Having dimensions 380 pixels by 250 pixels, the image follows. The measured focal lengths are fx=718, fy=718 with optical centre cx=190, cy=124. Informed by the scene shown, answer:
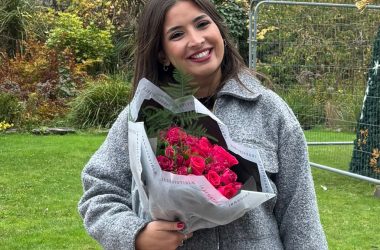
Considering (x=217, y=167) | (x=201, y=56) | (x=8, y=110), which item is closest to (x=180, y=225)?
(x=217, y=167)

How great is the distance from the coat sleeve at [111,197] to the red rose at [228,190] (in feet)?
0.85

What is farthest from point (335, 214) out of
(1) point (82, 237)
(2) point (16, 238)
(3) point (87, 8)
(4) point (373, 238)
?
(3) point (87, 8)

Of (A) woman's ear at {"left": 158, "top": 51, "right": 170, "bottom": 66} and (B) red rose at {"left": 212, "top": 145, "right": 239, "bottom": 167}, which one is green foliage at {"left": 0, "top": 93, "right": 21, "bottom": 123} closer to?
(A) woman's ear at {"left": 158, "top": 51, "right": 170, "bottom": 66}

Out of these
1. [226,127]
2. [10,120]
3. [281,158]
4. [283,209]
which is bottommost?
[10,120]

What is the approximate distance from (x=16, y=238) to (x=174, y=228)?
3855 millimetres

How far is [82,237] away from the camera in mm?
5250

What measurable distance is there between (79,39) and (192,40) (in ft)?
38.5

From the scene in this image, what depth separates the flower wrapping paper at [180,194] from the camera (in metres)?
1.53

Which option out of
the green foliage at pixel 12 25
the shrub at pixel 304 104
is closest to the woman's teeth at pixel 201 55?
the shrub at pixel 304 104

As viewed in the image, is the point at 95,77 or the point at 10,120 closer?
the point at 10,120

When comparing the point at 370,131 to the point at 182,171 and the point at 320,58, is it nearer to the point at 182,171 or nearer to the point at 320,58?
the point at 320,58

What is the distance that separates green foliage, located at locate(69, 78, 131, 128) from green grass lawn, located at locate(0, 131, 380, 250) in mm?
1616

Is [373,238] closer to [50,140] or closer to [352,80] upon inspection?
[352,80]

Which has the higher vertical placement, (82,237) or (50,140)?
(82,237)
